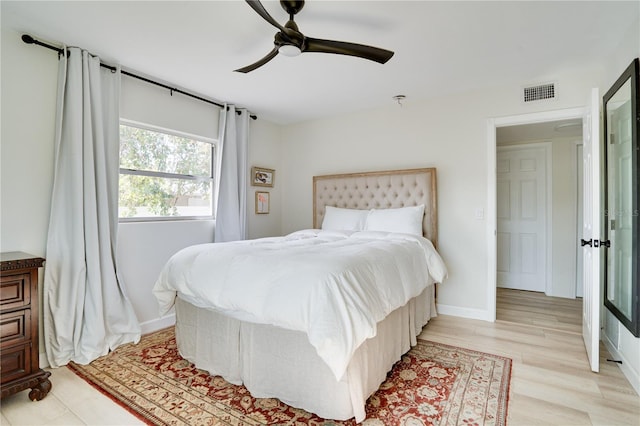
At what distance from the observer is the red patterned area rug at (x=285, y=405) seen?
1805 millimetres

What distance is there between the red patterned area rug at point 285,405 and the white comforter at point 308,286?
488 millimetres

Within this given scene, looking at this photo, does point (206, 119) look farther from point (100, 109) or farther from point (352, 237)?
point (352, 237)

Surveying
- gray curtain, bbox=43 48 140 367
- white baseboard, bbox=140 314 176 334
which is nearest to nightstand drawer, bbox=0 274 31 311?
gray curtain, bbox=43 48 140 367

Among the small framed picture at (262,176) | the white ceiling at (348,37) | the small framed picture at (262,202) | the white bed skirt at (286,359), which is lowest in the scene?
the white bed skirt at (286,359)

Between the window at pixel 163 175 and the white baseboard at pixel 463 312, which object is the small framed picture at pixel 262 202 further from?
the white baseboard at pixel 463 312

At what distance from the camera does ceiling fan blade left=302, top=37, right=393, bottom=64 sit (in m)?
1.95

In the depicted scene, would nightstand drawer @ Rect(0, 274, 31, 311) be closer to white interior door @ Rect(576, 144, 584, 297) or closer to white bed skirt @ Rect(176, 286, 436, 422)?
white bed skirt @ Rect(176, 286, 436, 422)

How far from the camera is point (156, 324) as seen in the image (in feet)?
10.6

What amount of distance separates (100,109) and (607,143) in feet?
14.2

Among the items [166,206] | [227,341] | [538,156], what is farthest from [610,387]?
[166,206]

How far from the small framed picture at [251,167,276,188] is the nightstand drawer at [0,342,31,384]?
290 cm

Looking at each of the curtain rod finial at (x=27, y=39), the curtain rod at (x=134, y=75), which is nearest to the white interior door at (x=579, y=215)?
the curtain rod at (x=134, y=75)

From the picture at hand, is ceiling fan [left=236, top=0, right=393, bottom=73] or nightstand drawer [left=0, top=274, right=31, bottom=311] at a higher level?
ceiling fan [left=236, top=0, right=393, bottom=73]

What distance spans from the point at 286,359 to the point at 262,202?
295cm
